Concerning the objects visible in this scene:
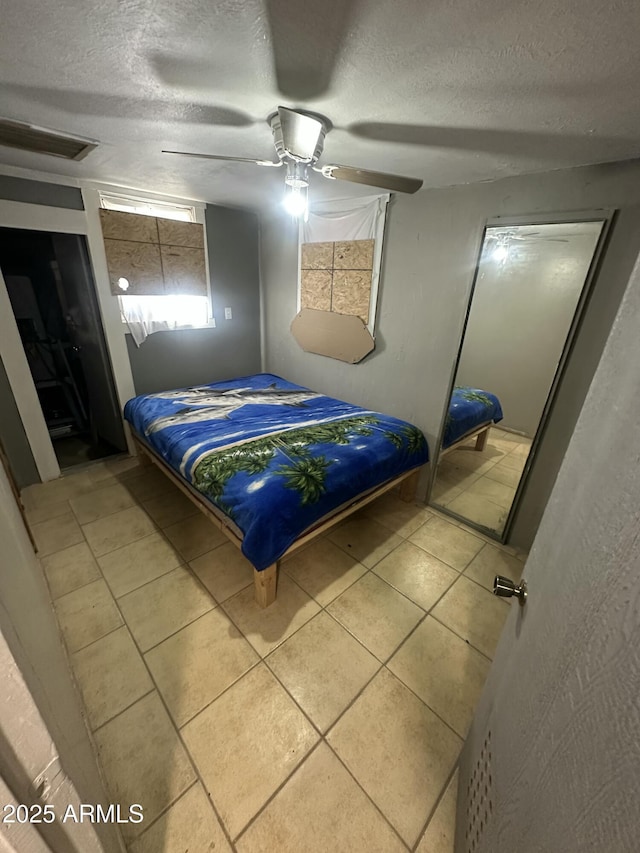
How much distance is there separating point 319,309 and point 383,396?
42.8 inches

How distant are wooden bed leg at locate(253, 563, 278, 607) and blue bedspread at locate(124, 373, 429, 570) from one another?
9 cm

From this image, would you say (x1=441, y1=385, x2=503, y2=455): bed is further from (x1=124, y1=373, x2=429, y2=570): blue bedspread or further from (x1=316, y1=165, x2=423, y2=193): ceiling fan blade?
(x1=316, y1=165, x2=423, y2=193): ceiling fan blade

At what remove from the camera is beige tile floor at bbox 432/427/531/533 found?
2.34 meters

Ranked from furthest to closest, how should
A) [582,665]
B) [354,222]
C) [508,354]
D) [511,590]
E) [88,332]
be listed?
[88,332]
[354,222]
[508,354]
[511,590]
[582,665]

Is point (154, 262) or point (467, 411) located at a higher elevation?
point (154, 262)

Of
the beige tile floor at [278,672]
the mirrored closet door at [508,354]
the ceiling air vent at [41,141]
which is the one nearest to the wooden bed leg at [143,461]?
the beige tile floor at [278,672]

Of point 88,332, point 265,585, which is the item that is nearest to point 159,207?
point 88,332

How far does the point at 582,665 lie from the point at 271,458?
1.63 meters

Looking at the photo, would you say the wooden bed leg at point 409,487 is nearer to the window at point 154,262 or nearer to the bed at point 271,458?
the bed at point 271,458

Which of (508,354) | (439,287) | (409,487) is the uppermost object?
(439,287)

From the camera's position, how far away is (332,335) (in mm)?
3146

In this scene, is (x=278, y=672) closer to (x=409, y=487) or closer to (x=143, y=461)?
(x=409, y=487)

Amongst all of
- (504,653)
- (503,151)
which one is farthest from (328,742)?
(503,151)

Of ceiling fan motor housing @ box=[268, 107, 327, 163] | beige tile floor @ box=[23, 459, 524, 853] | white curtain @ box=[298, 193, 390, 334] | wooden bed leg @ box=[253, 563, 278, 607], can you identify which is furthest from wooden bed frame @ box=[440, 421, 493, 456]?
ceiling fan motor housing @ box=[268, 107, 327, 163]
